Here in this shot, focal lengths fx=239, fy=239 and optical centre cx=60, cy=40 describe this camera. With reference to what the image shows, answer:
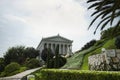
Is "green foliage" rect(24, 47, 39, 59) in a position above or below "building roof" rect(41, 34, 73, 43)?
below

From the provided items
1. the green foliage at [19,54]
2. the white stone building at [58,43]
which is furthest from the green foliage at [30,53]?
the white stone building at [58,43]

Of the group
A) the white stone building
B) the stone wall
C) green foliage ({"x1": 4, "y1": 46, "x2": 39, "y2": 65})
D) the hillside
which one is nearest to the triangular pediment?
A: the white stone building

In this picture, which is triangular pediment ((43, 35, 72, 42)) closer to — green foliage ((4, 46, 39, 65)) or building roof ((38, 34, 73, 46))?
building roof ((38, 34, 73, 46))

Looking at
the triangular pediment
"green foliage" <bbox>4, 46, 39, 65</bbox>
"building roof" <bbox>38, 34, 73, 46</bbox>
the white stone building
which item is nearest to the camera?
"green foliage" <bbox>4, 46, 39, 65</bbox>

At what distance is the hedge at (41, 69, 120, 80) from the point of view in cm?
1164

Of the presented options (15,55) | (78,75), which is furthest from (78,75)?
(15,55)

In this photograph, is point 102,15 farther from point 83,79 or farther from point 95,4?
point 83,79

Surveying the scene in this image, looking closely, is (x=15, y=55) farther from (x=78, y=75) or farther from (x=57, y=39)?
(x=78, y=75)

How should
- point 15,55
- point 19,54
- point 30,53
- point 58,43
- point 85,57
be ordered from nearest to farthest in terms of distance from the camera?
1. point 85,57
2. point 15,55
3. point 19,54
4. point 30,53
5. point 58,43

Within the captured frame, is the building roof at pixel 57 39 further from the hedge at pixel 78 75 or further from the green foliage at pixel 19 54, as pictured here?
the hedge at pixel 78 75

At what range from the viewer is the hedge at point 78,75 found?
38.2 feet

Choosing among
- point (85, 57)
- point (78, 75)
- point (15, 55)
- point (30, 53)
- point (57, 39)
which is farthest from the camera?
point (57, 39)

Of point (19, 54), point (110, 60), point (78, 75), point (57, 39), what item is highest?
point (57, 39)

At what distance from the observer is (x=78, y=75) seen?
14078 millimetres
